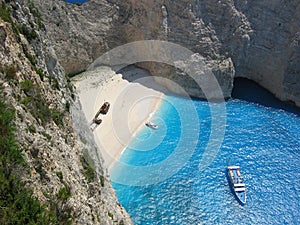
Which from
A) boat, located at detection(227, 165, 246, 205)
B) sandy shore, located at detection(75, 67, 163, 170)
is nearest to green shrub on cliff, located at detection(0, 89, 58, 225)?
sandy shore, located at detection(75, 67, 163, 170)

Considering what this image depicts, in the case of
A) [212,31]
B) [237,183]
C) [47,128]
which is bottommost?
[237,183]

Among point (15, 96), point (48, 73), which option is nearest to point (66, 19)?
point (48, 73)

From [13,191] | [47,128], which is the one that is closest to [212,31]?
[47,128]

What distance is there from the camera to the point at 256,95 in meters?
39.8

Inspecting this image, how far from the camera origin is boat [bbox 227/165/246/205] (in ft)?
88.4

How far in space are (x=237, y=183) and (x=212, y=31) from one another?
19726mm

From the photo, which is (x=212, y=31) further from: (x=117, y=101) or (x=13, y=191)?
(x=13, y=191)

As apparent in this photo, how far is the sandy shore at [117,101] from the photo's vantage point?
1254 inches

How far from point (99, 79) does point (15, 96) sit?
24847 millimetres

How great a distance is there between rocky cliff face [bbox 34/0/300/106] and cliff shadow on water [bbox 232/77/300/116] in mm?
783

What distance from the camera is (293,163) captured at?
30.7 meters

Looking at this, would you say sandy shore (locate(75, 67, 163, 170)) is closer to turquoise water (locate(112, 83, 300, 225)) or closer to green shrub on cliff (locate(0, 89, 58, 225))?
turquoise water (locate(112, 83, 300, 225))

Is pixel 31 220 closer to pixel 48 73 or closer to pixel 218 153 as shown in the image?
pixel 48 73

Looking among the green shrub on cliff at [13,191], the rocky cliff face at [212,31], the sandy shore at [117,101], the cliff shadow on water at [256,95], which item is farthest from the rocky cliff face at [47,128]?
the cliff shadow on water at [256,95]
